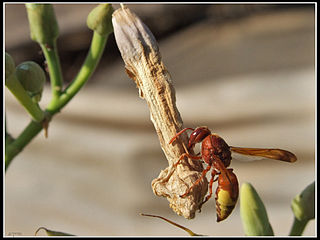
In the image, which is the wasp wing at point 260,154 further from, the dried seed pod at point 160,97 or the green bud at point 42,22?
the green bud at point 42,22

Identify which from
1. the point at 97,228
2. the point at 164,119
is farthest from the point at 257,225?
the point at 97,228

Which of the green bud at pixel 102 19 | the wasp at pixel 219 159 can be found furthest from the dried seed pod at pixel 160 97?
the green bud at pixel 102 19

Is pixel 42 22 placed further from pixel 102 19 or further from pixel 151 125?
pixel 151 125

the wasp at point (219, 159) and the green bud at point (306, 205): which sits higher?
the wasp at point (219, 159)

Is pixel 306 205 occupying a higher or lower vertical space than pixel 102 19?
lower

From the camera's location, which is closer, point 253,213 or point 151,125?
point 253,213

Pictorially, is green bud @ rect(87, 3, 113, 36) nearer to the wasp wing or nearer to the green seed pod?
the green seed pod

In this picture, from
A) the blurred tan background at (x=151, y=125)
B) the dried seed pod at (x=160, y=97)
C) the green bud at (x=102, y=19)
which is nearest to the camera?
the dried seed pod at (x=160, y=97)

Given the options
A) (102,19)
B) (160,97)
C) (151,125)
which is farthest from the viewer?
Answer: (151,125)

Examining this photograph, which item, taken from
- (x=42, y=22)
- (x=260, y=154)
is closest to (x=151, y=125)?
(x=42, y=22)
